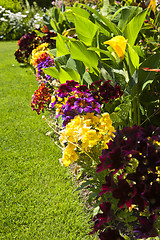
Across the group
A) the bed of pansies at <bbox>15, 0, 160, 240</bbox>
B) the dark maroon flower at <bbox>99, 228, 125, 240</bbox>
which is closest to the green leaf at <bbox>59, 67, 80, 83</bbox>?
the bed of pansies at <bbox>15, 0, 160, 240</bbox>

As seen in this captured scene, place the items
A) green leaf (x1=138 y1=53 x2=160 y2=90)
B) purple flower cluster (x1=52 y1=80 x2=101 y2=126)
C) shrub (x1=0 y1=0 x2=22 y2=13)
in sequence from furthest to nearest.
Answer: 1. shrub (x1=0 y1=0 x2=22 y2=13)
2. green leaf (x1=138 y1=53 x2=160 y2=90)
3. purple flower cluster (x1=52 y1=80 x2=101 y2=126)

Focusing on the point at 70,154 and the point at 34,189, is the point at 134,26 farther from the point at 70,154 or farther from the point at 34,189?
the point at 34,189

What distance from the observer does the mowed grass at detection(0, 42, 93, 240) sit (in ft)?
6.27

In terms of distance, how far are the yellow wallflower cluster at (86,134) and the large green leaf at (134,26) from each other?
86 centimetres

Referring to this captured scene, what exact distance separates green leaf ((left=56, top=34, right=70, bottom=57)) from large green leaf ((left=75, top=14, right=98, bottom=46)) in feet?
0.97

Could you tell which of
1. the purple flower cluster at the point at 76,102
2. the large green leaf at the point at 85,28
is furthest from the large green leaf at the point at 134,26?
the purple flower cluster at the point at 76,102

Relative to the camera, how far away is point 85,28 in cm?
214

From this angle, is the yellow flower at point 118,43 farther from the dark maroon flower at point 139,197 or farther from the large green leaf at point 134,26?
the dark maroon flower at point 139,197

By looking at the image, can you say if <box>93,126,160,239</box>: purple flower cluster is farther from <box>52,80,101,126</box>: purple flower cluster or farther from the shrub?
the shrub

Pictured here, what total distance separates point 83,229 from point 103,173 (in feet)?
2.03

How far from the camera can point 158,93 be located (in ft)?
7.29

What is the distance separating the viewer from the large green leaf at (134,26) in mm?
1911

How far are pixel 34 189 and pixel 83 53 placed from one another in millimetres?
1346

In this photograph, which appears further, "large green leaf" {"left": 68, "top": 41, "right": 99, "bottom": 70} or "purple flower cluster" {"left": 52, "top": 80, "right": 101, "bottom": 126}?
"large green leaf" {"left": 68, "top": 41, "right": 99, "bottom": 70}
